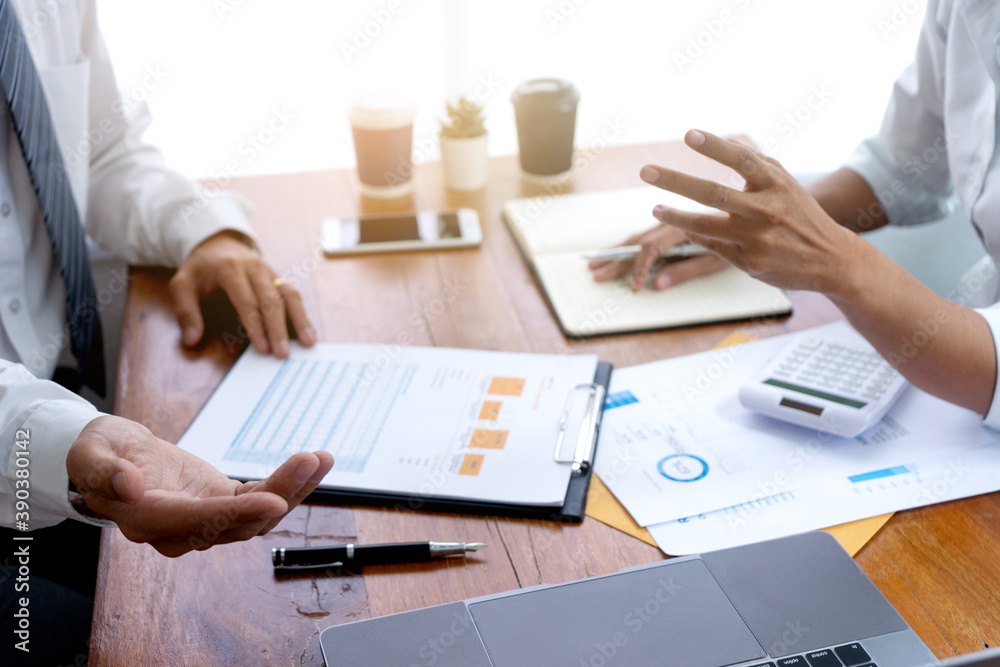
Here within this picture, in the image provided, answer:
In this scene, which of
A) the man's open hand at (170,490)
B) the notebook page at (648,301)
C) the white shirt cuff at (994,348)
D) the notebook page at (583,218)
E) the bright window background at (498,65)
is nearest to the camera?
the man's open hand at (170,490)

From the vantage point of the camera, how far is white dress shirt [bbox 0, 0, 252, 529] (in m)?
0.99

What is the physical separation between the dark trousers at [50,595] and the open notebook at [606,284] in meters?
0.66

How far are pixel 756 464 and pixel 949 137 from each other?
1.96 ft

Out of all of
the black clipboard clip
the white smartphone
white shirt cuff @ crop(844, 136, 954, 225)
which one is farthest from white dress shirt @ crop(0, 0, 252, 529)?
white shirt cuff @ crop(844, 136, 954, 225)

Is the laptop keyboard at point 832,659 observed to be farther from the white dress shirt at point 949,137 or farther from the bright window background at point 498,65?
the bright window background at point 498,65

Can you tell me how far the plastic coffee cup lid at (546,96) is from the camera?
1.29 m

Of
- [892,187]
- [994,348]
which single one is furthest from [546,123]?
[994,348]

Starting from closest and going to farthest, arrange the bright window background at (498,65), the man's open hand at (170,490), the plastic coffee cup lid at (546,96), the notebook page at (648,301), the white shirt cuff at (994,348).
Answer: the man's open hand at (170,490) → the white shirt cuff at (994,348) → the notebook page at (648,301) → the plastic coffee cup lid at (546,96) → the bright window background at (498,65)

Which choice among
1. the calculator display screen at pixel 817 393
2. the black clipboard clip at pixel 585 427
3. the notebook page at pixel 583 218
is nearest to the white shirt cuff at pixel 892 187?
the notebook page at pixel 583 218

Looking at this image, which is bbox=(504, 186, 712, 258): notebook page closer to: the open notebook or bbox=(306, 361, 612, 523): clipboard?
the open notebook

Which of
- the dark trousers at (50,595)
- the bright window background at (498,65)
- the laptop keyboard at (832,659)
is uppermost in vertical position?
the laptop keyboard at (832,659)

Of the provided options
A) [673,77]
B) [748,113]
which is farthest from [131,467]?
[748,113]

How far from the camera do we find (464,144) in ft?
4.27

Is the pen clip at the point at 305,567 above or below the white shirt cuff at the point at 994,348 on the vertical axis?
below
